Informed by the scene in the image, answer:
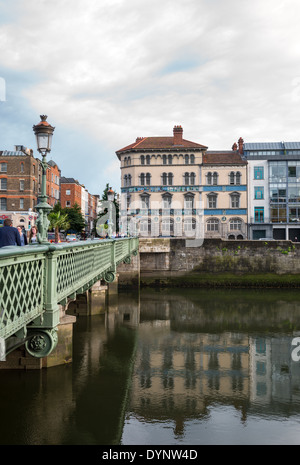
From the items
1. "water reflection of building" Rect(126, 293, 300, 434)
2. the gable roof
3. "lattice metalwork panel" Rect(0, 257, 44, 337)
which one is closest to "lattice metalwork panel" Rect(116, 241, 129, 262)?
"water reflection of building" Rect(126, 293, 300, 434)

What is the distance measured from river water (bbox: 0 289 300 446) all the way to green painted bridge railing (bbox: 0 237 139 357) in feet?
9.04

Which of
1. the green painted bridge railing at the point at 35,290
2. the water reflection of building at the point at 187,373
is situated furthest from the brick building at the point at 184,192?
the green painted bridge railing at the point at 35,290

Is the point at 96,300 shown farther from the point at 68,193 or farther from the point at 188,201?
the point at 68,193

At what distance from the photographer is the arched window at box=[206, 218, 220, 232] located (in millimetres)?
52938

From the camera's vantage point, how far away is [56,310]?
768 centimetres

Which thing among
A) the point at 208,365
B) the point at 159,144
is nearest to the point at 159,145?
the point at 159,144

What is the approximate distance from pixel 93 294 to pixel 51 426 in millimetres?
14166

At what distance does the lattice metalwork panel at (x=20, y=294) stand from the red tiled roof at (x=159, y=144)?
4728cm

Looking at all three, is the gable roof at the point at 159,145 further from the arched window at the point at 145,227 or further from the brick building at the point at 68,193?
the brick building at the point at 68,193

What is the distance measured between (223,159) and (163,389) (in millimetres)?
45132

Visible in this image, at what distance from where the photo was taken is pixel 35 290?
7062 millimetres

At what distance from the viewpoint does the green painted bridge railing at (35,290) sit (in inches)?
233

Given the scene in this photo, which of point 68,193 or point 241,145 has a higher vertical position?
point 241,145

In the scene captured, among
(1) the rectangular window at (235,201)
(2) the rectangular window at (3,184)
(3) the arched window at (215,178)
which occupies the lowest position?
(1) the rectangular window at (235,201)
